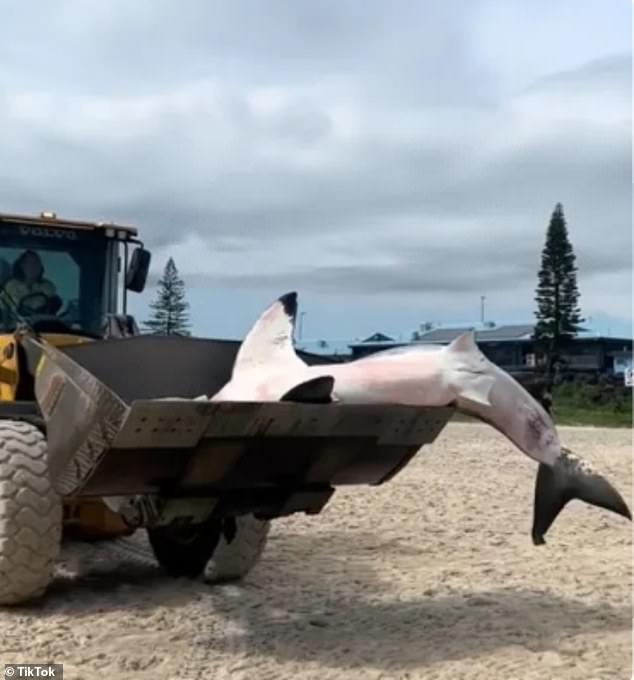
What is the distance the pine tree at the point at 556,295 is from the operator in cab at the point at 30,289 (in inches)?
1672

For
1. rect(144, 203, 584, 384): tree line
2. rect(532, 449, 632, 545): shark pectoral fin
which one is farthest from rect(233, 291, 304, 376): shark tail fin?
rect(144, 203, 584, 384): tree line

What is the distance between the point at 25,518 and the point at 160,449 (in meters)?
1.20

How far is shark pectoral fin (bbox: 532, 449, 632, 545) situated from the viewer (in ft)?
17.3

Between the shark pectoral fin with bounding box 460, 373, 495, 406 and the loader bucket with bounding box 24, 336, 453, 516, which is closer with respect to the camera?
the loader bucket with bounding box 24, 336, 453, 516

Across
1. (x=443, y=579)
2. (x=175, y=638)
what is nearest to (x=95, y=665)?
(x=175, y=638)

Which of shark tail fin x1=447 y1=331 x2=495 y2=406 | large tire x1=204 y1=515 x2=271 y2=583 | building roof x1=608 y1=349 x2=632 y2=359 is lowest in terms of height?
large tire x1=204 y1=515 x2=271 y2=583

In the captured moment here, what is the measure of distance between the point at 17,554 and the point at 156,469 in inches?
44.7

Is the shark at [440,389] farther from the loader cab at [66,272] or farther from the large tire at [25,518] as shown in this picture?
the loader cab at [66,272]

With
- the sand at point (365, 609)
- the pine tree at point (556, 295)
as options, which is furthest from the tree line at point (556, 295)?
the sand at point (365, 609)

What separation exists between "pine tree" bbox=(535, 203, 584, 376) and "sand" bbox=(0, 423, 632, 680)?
40585 millimetres

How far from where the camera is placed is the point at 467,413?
525 centimetres

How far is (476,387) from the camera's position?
16.8 feet

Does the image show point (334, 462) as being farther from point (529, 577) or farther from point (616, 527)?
point (616, 527)

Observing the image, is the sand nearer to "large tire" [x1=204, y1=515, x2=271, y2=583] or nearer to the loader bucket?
"large tire" [x1=204, y1=515, x2=271, y2=583]
